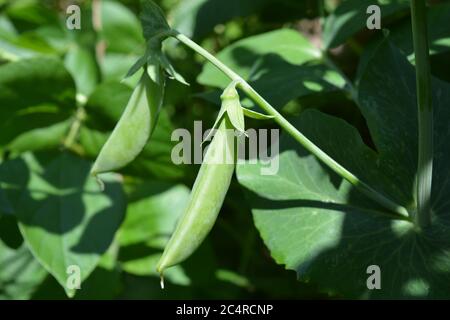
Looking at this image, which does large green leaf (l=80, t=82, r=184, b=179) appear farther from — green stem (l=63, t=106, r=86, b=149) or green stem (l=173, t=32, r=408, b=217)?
green stem (l=173, t=32, r=408, b=217)

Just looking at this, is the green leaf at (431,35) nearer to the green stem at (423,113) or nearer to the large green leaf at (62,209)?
the green stem at (423,113)

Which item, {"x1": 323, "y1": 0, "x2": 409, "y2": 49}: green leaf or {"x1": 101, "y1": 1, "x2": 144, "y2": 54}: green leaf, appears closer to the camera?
{"x1": 323, "y1": 0, "x2": 409, "y2": 49}: green leaf

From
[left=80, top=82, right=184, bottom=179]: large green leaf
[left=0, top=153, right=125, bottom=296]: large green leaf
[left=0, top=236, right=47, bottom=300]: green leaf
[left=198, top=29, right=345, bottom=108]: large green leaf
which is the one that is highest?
[left=198, top=29, right=345, bottom=108]: large green leaf

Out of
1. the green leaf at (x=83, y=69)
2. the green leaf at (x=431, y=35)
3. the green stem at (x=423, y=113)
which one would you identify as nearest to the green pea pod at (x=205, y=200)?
the green stem at (x=423, y=113)

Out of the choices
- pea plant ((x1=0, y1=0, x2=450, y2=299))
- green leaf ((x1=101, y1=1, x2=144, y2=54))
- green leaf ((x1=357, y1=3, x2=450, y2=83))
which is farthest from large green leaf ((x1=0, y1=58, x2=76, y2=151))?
green leaf ((x1=357, y1=3, x2=450, y2=83))

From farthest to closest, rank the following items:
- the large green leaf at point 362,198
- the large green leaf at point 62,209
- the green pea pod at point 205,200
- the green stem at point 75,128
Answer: the green stem at point 75,128 → the large green leaf at point 62,209 → the large green leaf at point 362,198 → the green pea pod at point 205,200
